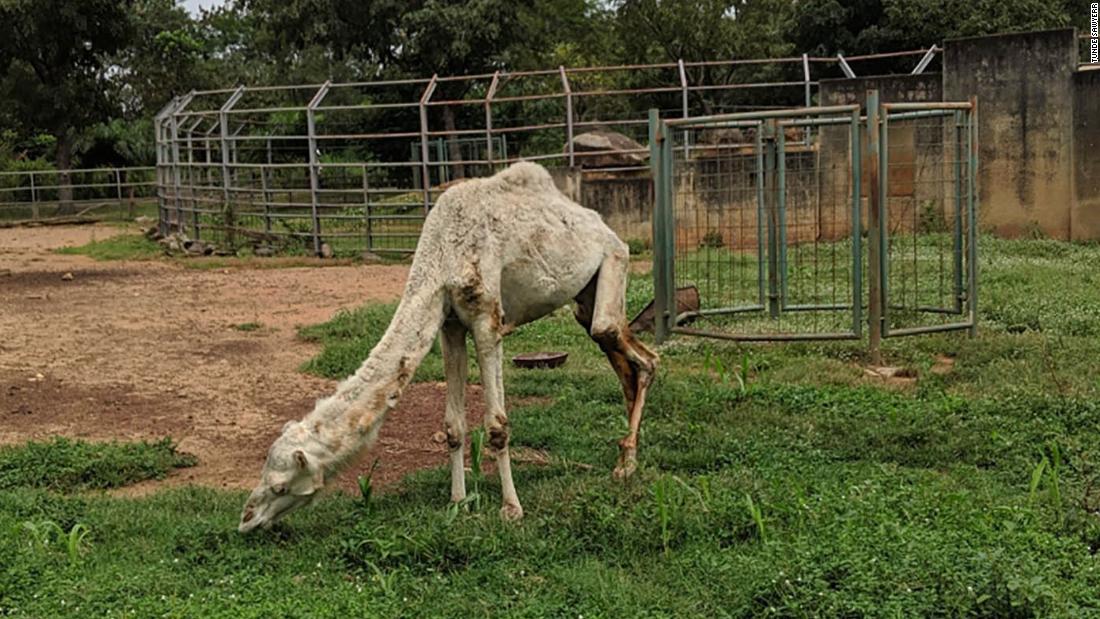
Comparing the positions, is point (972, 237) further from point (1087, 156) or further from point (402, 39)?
point (402, 39)

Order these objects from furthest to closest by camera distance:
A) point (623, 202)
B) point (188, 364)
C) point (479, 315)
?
point (623, 202) → point (188, 364) → point (479, 315)

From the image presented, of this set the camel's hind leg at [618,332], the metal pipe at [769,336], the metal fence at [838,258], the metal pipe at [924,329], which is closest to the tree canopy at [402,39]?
the metal fence at [838,258]

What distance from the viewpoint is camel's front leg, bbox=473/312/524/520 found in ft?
18.4

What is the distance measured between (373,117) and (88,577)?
2542 cm

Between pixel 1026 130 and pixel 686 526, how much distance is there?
12553 mm

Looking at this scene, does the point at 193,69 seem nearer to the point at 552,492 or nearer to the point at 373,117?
the point at 373,117

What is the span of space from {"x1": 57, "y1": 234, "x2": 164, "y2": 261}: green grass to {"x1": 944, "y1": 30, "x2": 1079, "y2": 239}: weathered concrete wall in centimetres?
1323

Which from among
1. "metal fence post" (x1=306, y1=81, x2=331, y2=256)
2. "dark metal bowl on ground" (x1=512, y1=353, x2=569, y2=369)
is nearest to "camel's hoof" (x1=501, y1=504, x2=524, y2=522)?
"dark metal bowl on ground" (x1=512, y1=353, x2=569, y2=369)

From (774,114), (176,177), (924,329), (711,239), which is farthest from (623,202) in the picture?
(924,329)

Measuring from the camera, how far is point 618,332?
647 cm

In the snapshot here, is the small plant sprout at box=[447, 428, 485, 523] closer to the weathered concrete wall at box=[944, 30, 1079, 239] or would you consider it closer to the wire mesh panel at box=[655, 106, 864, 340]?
the wire mesh panel at box=[655, 106, 864, 340]

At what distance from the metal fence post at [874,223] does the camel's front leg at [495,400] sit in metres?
3.78

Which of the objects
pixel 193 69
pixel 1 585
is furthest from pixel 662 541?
pixel 193 69

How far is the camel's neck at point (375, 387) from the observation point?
5203 millimetres
